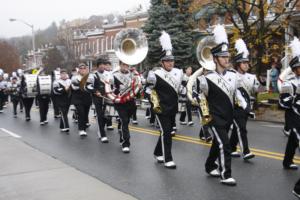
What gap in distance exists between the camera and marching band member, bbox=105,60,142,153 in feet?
32.0

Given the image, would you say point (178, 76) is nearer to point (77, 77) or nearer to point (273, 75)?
point (77, 77)

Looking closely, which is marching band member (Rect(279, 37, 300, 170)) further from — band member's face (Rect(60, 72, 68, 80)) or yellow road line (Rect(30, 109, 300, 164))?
band member's face (Rect(60, 72, 68, 80))

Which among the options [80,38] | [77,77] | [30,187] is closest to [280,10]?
[77,77]

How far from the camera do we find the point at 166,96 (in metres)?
8.25

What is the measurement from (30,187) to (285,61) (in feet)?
64.5

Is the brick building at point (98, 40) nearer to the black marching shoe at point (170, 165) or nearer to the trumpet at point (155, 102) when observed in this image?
the trumpet at point (155, 102)

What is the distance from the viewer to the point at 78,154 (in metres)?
9.81

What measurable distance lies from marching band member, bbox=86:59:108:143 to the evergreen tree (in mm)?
18533

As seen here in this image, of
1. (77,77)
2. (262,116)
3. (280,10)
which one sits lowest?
(262,116)

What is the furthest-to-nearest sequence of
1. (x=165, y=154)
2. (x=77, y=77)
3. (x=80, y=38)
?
(x=80, y=38)
(x=77, y=77)
(x=165, y=154)

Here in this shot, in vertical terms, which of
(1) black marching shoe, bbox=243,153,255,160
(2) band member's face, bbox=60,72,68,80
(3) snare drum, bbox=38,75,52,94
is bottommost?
(1) black marching shoe, bbox=243,153,255,160

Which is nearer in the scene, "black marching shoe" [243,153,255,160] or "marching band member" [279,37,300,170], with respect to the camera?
"marching band member" [279,37,300,170]

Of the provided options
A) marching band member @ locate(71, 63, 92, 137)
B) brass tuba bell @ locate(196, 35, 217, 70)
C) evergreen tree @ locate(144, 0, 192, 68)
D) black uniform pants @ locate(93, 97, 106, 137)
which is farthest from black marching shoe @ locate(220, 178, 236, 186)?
evergreen tree @ locate(144, 0, 192, 68)

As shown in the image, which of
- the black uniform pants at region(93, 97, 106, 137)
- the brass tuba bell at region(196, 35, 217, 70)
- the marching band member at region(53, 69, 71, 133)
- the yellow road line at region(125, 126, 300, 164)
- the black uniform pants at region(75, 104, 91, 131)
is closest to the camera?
the yellow road line at region(125, 126, 300, 164)
